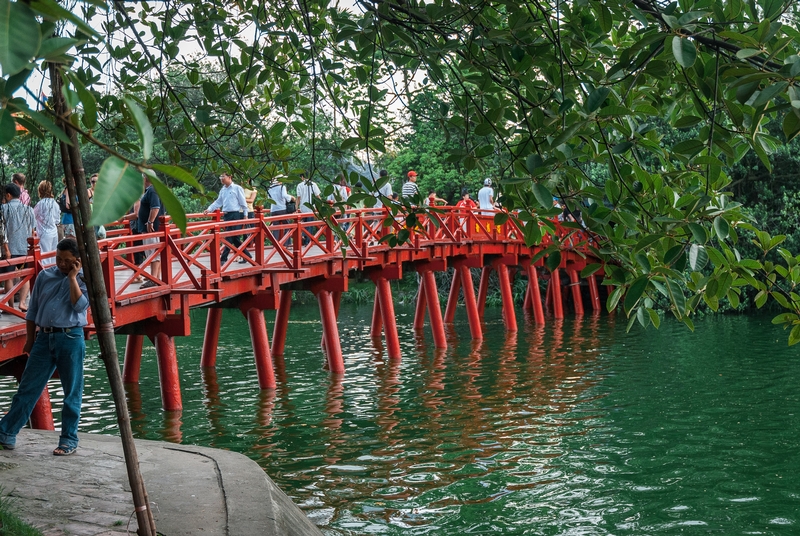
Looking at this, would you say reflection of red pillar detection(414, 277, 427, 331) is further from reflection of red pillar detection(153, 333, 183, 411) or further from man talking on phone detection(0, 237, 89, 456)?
man talking on phone detection(0, 237, 89, 456)

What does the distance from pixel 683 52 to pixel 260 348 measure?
42.8ft

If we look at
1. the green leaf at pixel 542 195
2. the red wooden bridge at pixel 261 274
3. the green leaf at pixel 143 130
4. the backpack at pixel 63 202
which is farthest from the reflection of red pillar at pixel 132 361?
the green leaf at pixel 143 130

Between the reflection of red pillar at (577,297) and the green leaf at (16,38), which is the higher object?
the green leaf at (16,38)

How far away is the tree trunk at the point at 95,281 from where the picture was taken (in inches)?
115

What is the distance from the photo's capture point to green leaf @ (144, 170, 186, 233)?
1.73 m

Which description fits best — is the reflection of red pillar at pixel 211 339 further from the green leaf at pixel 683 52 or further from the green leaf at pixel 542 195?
the green leaf at pixel 683 52

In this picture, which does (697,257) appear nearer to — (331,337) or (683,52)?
(683,52)

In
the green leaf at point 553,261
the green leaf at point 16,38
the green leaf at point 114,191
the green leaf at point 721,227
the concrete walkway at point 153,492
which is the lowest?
the concrete walkway at point 153,492

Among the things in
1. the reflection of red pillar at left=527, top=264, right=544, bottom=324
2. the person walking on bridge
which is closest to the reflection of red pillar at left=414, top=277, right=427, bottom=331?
the reflection of red pillar at left=527, top=264, right=544, bottom=324

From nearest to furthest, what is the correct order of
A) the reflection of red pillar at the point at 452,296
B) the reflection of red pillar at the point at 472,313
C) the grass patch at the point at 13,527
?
1. the grass patch at the point at 13,527
2. the reflection of red pillar at the point at 472,313
3. the reflection of red pillar at the point at 452,296

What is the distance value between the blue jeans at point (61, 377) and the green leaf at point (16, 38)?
5551mm

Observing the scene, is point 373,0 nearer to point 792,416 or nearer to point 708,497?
point 708,497

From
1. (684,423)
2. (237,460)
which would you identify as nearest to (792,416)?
(684,423)

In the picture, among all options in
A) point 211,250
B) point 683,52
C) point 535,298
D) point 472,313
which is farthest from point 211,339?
point 683,52
